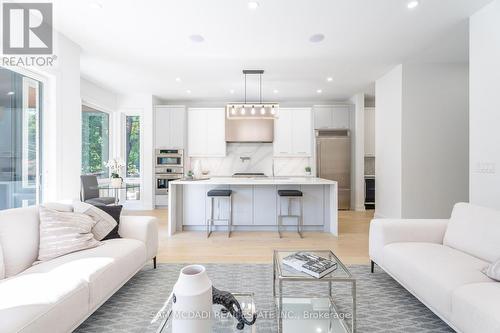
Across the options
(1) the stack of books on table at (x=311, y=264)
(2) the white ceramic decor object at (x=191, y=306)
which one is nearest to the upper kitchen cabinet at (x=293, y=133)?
(1) the stack of books on table at (x=311, y=264)

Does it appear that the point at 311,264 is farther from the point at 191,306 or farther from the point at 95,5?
the point at 95,5

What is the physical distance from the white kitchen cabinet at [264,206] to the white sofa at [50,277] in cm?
223

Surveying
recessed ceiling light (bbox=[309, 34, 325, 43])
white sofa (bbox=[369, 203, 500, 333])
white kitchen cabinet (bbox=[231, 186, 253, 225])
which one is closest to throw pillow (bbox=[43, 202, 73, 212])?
white kitchen cabinet (bbox=[231, 186, 253, 225])

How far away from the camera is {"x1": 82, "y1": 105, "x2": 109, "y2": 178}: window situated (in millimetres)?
5211

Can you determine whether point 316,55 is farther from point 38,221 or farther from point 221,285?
point 38,221

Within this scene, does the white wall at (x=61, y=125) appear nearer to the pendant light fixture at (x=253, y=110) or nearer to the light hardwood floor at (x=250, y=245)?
the light hardwood floor at (x=250, y=245)

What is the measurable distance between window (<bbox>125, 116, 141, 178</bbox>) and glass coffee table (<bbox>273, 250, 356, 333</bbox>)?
5342 millimetres

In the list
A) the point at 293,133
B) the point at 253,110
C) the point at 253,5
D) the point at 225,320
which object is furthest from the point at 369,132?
the point at 225,320

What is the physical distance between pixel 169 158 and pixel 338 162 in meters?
4.28

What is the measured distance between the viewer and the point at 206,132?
6.66m

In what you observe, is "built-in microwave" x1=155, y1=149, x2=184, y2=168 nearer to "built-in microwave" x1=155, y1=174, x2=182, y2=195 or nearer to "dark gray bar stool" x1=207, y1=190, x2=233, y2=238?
"built-in microwave" x1=155, y1=174, x2=182, y2=195

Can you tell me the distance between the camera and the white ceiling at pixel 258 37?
109 inches

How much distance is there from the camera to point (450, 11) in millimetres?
2854

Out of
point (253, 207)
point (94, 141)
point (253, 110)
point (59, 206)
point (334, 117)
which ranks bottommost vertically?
point (253, 207)
